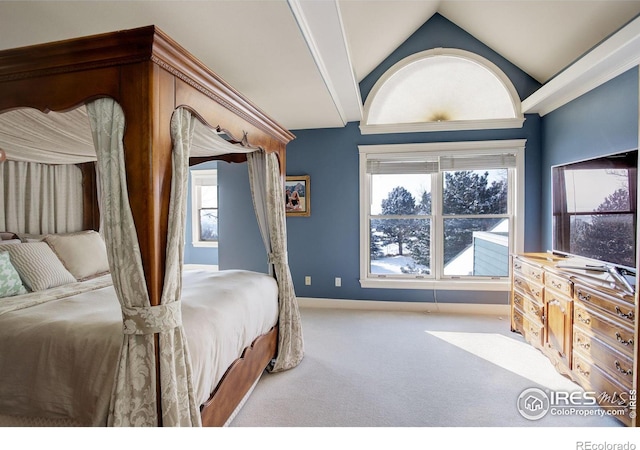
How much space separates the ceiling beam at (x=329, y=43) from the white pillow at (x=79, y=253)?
90.1 inches

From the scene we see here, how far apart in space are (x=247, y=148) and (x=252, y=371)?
Answer: 1.61m

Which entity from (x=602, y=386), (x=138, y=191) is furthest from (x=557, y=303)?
(x=138, y=191)

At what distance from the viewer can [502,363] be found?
8.56 feet

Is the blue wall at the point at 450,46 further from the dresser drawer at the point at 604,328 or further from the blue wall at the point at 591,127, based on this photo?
the dresser drawer at the point at 604,328

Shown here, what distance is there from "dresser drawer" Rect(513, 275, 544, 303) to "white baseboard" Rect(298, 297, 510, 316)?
2.14ft

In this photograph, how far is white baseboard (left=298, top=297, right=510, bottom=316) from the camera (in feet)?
12.7

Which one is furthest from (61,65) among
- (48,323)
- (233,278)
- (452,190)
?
(452,190)

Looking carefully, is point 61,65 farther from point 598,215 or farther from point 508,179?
point 508,179

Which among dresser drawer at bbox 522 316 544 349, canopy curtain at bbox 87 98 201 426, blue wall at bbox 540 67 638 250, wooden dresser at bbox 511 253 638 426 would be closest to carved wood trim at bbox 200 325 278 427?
canopy curtain at bbox 87 98 201 426

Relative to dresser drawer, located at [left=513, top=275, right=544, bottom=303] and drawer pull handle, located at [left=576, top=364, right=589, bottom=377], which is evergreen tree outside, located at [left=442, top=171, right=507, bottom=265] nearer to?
dresser drawer, located at [left=513, top=275, right=544, bottom=303]

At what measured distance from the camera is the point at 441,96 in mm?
4012

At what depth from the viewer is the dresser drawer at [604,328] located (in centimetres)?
178
